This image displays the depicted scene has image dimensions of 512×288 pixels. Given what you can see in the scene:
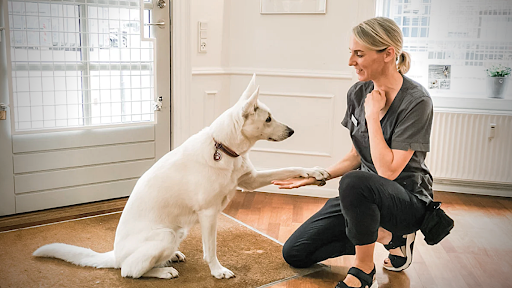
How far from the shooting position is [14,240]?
2.77 meters

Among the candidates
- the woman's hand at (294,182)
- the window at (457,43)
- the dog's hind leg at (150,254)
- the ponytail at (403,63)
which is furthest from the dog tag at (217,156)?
the window at (457,43)

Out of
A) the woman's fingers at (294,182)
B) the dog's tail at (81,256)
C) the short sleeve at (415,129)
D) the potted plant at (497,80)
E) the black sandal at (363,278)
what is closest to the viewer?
the short sleeve at (415,129)

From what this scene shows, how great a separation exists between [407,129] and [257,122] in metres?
0.64

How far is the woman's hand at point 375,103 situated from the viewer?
6.82ft

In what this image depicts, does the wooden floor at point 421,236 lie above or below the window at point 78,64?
below

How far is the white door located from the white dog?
3.93ft

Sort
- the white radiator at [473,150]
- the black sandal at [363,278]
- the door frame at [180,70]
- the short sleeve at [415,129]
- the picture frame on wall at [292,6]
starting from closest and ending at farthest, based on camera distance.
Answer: the short sleeve at [415,129]
the black sandal at [363,278]
the door frame at [180,70]
the picture frame on wall at [292,6]
the white radiator at [473,150]

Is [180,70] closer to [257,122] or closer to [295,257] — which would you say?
[257,122]

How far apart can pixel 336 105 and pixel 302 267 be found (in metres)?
1.57

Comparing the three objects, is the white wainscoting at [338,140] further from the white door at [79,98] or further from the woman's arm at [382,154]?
the woman's arm at [382,154]

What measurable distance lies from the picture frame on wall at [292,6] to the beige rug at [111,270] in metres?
1.65

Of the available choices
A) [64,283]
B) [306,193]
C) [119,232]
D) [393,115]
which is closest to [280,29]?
[306,193]

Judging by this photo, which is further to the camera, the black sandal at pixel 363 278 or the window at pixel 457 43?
the window at pixel 457 43

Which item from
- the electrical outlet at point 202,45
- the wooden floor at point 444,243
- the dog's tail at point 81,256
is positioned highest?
the electrical outlet at point 202,45
